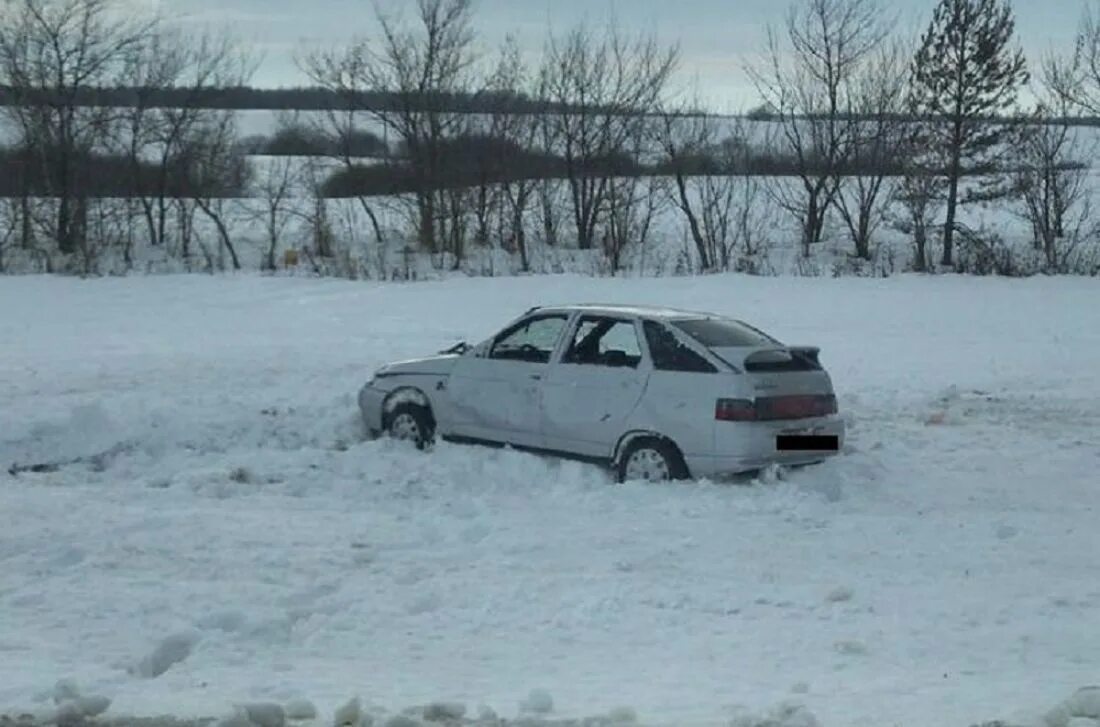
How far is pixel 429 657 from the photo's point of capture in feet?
24.5

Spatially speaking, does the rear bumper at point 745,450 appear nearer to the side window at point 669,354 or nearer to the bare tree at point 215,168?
the side window at point 669,354

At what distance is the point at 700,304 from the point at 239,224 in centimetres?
1951

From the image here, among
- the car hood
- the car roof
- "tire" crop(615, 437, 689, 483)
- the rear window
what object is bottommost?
"tire" crop(615, 437, 689, 483)

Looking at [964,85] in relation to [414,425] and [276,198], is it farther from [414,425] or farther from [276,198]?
[414,425]

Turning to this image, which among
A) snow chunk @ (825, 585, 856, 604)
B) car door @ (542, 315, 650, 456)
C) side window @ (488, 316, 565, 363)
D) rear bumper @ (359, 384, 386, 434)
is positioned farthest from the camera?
rear bumper @ (359, 384, 386, 434)

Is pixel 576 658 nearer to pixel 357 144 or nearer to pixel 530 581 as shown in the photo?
pixel 530 581

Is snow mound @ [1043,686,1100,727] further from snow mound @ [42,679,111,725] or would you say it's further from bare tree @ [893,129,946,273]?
bare tree @ [893,129,946,273]

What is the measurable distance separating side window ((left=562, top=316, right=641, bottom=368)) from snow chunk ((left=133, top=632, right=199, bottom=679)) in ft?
17.7

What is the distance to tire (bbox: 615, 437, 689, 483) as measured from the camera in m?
11.6

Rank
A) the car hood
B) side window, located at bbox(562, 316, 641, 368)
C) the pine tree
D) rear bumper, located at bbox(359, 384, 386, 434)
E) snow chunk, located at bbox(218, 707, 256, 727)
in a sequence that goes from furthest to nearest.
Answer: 1. the pine tree
2. rear bumper, located at bbox(359, 384, 386, 434)
3. the car hood
4. side window, located at bbox(562, 316, 641, 368)
5. snow chunk, located at bbox(218, 707, 256, 727)

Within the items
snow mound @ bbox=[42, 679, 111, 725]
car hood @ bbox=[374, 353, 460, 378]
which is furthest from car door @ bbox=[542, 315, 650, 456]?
snow mound @ bbox=[42, 679, 111, 725]

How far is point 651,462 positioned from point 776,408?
1165 mm

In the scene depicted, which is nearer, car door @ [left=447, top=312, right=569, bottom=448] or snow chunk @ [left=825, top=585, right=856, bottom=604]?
snow chunk @ [left=825, top=585, right=856, bottom=604]

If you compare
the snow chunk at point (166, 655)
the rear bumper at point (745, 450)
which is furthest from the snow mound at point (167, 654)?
the rear bumper at point (745, 450)
